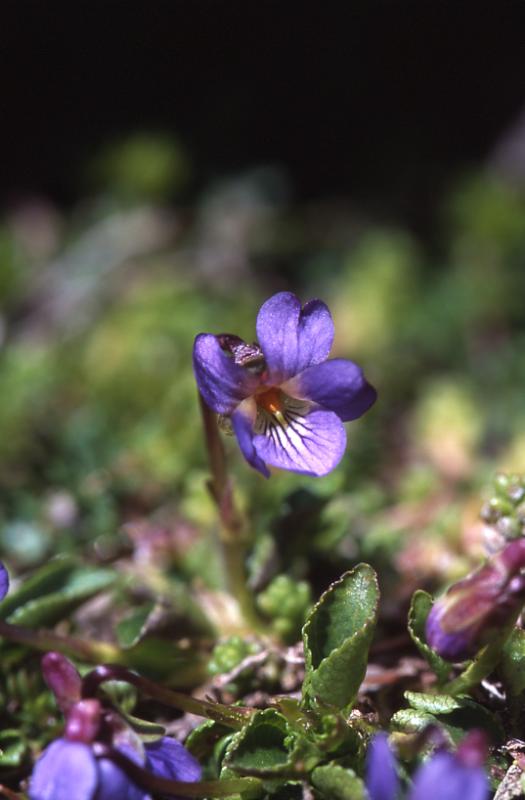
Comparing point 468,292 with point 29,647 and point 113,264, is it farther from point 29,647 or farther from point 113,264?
point 29,647

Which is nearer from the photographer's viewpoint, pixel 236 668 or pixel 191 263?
pixel 236 668

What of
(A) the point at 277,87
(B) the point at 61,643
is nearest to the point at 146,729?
(B) the point at 61,643

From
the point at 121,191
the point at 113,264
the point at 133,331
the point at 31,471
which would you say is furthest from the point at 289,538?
the point at 121,191

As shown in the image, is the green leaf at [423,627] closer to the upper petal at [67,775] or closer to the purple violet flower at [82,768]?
the purple violet flower at [82,768]

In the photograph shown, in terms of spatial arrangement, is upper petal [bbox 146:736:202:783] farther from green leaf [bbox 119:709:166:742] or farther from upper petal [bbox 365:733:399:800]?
upper petal [bbox 365:733:399:800]

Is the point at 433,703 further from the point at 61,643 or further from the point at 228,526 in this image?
the point at 61,643

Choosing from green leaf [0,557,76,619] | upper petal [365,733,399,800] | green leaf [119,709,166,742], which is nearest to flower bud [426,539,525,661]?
upper petal [365,733,399,800]

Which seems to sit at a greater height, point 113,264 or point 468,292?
point 113,264
